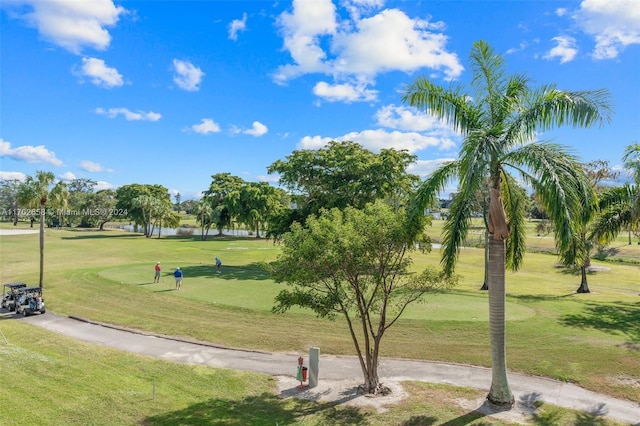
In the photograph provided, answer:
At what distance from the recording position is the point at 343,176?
40.3 metres

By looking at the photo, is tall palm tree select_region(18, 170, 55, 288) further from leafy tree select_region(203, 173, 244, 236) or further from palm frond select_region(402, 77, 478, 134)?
leafy tree select_region(203, 173, 244, 236)

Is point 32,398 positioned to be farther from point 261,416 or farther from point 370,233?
point 370,233

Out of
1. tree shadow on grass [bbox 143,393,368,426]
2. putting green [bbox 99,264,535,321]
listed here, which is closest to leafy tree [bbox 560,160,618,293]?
putting green [bbox 99,264,535,321]

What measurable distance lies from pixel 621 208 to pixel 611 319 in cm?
723

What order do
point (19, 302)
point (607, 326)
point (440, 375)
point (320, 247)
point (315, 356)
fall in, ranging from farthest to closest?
point (19, 302), point (607, 326), point (440, 375), point (315, 356), point (320, 247)

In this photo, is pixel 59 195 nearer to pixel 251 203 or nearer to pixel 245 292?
pixel 245 292

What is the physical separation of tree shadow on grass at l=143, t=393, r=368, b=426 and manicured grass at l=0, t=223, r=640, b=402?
497 centimetres

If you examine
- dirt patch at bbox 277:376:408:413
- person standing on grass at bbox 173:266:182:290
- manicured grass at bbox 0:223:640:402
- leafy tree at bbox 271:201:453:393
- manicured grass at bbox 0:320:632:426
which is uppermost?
leafy tree at bbox 271:201:453:393

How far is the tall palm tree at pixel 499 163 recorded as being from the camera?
11.2 m

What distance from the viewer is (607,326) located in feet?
65.9

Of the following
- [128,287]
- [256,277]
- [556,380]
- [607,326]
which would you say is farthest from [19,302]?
[607,326]

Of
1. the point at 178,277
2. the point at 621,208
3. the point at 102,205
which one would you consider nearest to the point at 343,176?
the point at 178,277

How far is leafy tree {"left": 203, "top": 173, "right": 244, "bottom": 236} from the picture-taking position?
86562mm

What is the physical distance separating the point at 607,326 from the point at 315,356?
598 inches
